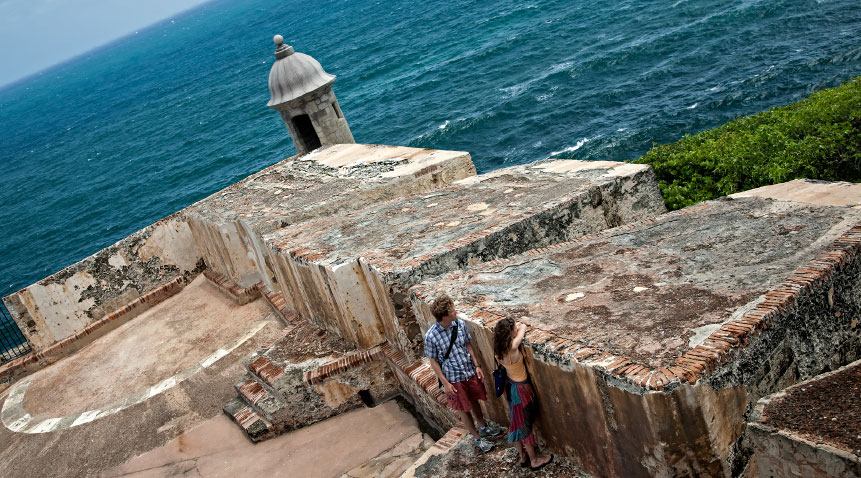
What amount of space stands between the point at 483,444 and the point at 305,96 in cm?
1336

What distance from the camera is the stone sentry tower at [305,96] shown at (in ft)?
59.0

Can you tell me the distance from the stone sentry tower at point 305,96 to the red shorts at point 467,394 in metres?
12.5

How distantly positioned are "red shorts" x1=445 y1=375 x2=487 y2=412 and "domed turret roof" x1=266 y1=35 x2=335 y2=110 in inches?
511

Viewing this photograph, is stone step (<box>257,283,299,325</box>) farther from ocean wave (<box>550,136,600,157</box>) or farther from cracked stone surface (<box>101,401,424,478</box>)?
ocean wave (<box>550,136,600,157</box>)

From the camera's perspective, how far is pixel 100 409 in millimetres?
10891

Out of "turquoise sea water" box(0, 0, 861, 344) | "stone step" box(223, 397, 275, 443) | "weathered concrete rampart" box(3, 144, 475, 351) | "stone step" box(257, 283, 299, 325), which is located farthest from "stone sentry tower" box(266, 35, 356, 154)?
"turquoise sea water" box(0, 0, 861, 344)

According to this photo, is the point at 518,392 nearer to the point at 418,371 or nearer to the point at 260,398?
the point at 418,371

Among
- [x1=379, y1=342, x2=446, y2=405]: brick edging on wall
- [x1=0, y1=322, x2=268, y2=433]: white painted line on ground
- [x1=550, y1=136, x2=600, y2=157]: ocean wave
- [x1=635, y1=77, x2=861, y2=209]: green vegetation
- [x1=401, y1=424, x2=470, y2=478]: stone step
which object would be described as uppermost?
[x1=401, y1=424, x2=470, y2=478]: stone step

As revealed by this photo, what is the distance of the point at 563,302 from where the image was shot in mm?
5980

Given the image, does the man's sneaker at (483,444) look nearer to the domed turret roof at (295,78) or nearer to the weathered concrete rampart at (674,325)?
Answer: the weathered concrete rampart at (674,325)

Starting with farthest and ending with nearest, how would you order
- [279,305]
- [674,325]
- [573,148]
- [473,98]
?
1. [473,98]
2. [573,148]
3. [279,305]
4. [674,325]

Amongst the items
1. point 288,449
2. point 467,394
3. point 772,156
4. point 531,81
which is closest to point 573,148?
point 531,81

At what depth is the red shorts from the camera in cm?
621

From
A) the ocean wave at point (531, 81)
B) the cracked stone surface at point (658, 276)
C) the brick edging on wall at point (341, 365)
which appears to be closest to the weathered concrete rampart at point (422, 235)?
the brick edging on wall at point (341, 365)
